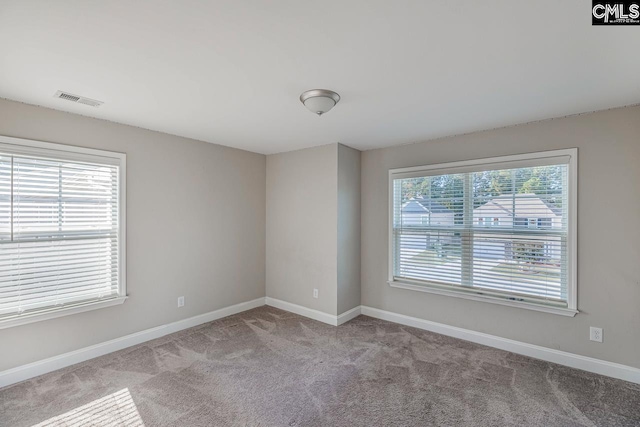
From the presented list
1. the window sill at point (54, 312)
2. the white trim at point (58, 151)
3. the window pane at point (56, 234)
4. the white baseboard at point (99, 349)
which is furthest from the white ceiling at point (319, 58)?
the white baseboard at point (99, 349)

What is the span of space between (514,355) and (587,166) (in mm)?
1988

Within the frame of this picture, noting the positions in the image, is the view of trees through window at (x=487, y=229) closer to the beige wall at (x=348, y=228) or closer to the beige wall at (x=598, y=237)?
the beige wall at (x=598, y=237)

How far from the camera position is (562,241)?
2.94 m

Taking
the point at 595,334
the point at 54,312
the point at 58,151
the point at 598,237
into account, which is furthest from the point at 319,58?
the point at 595,334

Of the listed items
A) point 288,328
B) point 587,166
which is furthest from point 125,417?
point 587,166

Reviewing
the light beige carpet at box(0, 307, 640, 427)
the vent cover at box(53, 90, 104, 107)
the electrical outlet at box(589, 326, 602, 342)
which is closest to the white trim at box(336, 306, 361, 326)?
the light beige carpet at box(0, 307, 640, 427)

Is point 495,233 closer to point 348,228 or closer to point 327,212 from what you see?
point 348,228

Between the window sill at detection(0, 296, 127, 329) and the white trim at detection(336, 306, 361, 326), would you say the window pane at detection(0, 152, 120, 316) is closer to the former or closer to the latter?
the window sill at detection(0, 296, 127, 329)

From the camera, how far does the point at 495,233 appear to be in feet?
10.9

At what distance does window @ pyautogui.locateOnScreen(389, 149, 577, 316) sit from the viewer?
2.95 meters

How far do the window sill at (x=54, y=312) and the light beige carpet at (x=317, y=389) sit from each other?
1.66ft

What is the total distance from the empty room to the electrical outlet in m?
0.02

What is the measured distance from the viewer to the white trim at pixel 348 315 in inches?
156

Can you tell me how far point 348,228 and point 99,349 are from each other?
3.08m
